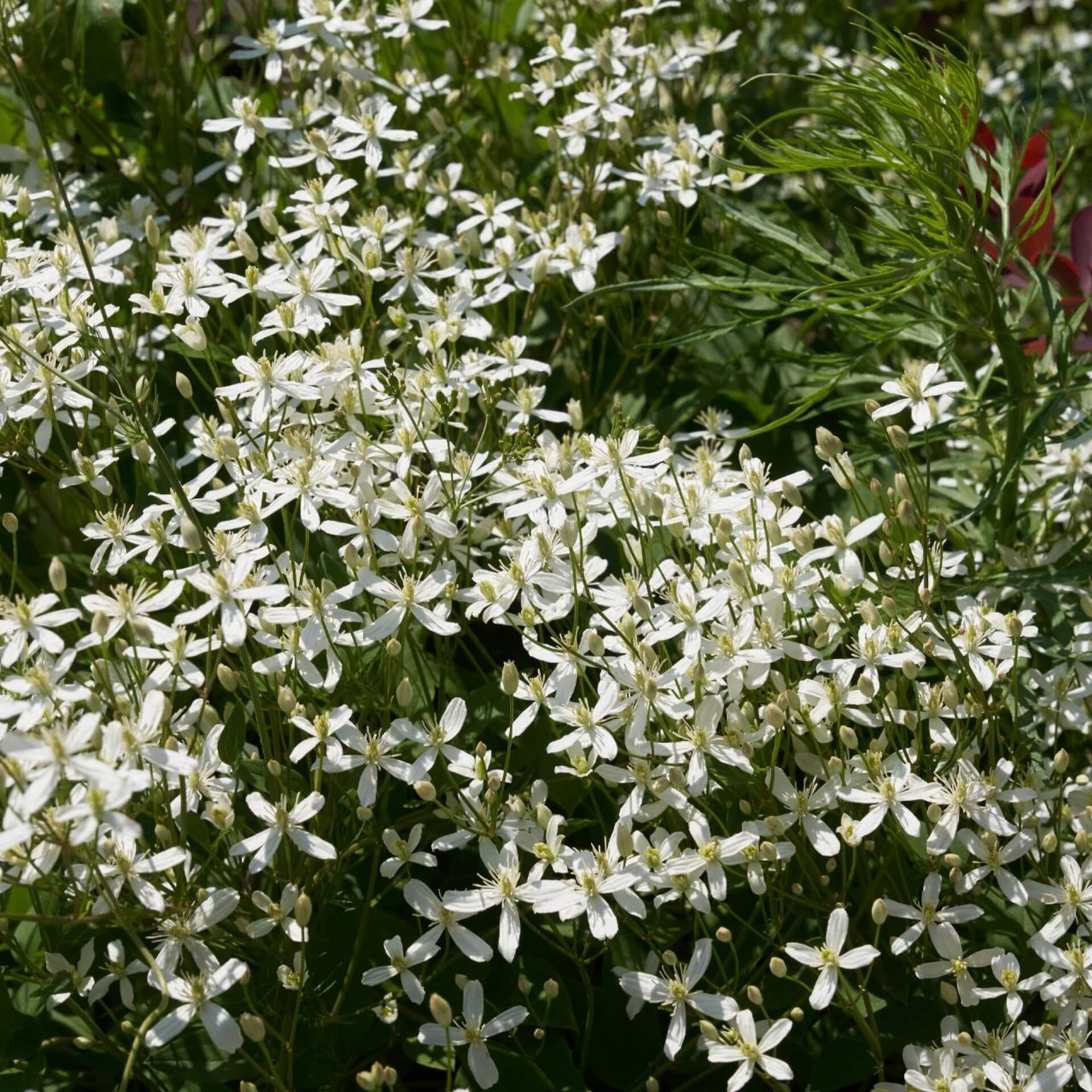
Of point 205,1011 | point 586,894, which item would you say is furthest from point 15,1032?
point 586,894

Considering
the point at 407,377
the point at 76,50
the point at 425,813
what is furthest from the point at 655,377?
the point at 76,50

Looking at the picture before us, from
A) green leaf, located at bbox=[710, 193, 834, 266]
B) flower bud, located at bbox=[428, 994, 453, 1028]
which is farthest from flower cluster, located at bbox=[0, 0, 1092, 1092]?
green leaf, located at bbox=[710, 193, 834, 266]

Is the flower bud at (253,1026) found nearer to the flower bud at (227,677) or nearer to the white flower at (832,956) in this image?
the flower bud at (227,677)

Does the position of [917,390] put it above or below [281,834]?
above

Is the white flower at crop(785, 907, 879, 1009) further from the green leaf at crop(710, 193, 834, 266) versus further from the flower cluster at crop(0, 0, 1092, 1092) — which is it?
the green leaf at crop(710, 193, 834, 266)

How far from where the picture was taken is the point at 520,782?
3.37 ft

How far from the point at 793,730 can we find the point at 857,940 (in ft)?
0.56

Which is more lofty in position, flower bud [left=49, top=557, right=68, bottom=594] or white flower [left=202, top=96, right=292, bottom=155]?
white flower [left=202, top=96, right=292, bottom=155]

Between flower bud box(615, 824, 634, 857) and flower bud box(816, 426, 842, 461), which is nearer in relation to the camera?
flower bud box(615, 824, 634, 857)

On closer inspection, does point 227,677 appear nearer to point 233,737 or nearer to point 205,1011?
point 233,737

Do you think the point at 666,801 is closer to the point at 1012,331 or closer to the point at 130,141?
the point at 1012,331

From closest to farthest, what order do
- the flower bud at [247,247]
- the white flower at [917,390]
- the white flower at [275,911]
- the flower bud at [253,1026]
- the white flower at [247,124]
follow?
the flower bud at [253,1026]
the white flower at [275,911]
the white flower at [917,390]
the flower bud at [247,247]
the white flower at [247,124]

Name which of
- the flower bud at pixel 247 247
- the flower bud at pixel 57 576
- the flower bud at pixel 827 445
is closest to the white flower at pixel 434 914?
the flower bud at pixel 57 576

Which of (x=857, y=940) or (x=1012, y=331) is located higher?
(x=1012, y=331)
